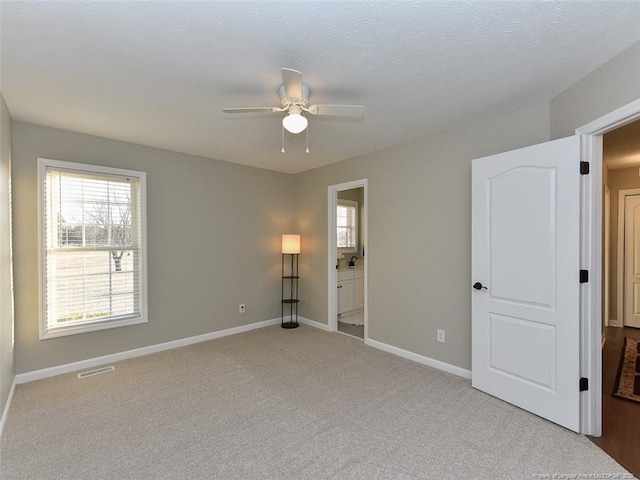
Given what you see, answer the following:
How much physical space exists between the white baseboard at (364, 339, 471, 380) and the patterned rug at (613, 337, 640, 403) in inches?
50.7

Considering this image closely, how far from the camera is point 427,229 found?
355cm

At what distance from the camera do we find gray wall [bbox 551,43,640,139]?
74.1 inches

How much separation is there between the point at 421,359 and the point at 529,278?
158 cm

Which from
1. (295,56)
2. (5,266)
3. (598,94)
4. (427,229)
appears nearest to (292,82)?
(295,56)

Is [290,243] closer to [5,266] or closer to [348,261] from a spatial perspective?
[348,261]

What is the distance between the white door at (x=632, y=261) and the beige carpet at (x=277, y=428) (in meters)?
4.09

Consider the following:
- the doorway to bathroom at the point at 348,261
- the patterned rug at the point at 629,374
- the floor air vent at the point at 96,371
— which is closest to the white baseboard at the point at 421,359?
the doorway to bathroom at the point at 348,261

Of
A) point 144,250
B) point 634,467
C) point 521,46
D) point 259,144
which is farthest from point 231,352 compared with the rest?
point 521,46

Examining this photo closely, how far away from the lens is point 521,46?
188cm

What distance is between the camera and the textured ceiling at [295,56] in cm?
160

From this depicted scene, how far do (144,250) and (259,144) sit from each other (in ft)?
6.18

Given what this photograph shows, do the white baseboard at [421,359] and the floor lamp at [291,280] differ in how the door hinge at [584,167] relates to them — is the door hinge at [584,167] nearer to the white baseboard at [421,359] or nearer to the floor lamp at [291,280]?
the white baseboard at [421,359]

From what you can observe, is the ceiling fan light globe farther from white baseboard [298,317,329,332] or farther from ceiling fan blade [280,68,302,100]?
white baseboard [298,317,329,332]

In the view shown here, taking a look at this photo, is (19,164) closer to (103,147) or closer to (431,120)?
(103,147)
